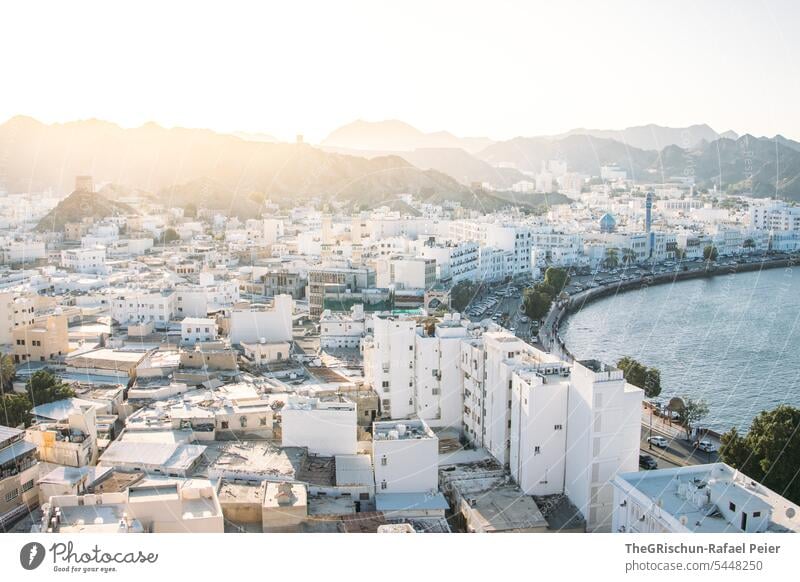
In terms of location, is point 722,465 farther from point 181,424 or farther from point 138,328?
point 138,328

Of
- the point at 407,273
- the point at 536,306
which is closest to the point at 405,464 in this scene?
the point at 407,273

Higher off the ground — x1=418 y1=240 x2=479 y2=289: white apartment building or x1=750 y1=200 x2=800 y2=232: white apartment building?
x1=750 y1=200 x2=800 y2=232: white apartment building

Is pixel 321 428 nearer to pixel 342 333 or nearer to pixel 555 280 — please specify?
pixel 342 333

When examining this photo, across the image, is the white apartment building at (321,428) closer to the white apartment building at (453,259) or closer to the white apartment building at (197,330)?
the white apartment building at (197,330)

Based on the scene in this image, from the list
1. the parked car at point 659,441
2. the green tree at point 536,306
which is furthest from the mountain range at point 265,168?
the parked car at point 659,441

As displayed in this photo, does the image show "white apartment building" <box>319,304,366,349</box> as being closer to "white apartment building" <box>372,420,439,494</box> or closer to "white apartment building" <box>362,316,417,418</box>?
"white apartment building" <box>362,316,417,418</box>

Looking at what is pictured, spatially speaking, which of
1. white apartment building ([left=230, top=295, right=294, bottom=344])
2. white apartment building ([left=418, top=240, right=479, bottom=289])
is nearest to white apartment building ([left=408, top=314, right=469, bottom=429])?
white apartment building ([left=230, top=295, right=294, bottom=344])
